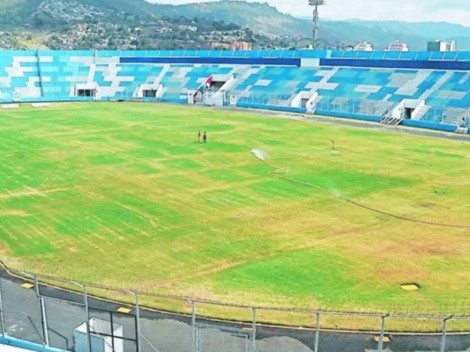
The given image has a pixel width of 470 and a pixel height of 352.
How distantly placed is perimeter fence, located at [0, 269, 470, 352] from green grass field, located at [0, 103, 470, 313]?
0.99 meters

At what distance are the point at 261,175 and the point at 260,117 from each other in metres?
34.8

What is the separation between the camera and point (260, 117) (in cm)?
7206

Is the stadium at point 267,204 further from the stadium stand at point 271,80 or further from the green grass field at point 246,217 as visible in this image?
the stadium stand at point 271,80

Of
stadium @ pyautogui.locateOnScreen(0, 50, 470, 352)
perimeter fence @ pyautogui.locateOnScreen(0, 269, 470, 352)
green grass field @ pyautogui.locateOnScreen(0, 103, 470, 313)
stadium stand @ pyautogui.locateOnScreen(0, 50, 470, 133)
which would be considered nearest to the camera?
perimeter fence @ pyautogui.locateOnScreen(0, 269, 470, 352)

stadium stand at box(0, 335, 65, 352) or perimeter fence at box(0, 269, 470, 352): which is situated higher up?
stadium stand at box(0, 335, 65, 352)

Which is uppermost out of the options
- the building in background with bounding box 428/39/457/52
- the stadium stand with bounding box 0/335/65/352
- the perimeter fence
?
the building in background with bounding box 428/39/457/52

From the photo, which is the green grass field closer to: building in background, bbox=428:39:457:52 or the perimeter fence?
the perimeter fence

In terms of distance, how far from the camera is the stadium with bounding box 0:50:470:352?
65.3ft

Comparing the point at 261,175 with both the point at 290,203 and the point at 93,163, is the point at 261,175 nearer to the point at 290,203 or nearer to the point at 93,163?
the point at 290,203

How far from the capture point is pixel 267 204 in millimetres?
31109

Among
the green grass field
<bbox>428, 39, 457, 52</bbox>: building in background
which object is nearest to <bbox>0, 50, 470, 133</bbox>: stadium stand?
<bbox>428, 39, 457, 52</bbox>: building in background

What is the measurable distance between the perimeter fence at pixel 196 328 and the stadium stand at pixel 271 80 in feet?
156

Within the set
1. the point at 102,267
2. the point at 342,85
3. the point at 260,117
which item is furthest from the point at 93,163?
the point at 342,85

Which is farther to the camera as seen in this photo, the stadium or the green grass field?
the green grass field
